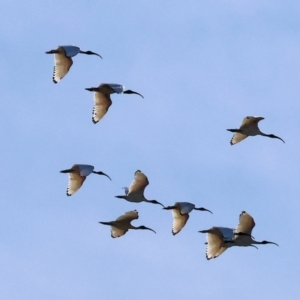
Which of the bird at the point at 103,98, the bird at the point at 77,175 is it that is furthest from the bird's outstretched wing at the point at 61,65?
the bird at the point at 77,175

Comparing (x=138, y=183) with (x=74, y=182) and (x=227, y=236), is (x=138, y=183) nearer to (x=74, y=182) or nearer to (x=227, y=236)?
(x=74, y=182)

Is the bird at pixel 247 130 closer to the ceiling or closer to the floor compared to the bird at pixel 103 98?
closer to the ceiling

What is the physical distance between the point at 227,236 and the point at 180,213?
7.20 feet

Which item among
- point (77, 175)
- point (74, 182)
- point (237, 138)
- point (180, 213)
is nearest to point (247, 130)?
point (237, 138)

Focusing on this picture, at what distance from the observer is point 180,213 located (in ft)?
156

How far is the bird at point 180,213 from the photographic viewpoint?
47406 mm

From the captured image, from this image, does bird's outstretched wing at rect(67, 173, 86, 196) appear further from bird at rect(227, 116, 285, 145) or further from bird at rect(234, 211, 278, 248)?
bird at rect(227, 116, 285, 145)

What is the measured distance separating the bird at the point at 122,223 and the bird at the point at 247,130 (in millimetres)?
4262

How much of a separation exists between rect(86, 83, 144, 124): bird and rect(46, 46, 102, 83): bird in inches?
41.3

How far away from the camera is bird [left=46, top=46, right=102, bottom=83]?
4588cm

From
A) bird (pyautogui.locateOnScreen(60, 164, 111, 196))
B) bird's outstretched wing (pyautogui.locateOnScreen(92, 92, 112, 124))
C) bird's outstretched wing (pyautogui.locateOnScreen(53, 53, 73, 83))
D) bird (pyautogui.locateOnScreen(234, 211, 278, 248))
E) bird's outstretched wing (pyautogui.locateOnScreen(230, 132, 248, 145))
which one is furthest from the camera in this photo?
bird's outstretched wing (pyautogui.locateOnScreen(230, 132, 248, 145))

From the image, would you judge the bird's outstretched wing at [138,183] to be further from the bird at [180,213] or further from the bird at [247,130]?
the bird at [247,130]

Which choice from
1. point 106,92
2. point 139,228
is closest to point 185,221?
point 139,228

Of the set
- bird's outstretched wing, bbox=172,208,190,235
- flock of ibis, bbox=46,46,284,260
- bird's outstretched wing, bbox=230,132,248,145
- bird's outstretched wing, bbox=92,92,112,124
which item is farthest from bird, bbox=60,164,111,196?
bird's outstretched wing, bbox=230,132,248,145
